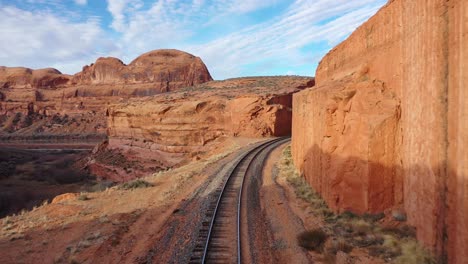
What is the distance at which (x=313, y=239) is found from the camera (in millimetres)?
8867

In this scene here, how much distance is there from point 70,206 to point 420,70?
41.5ft

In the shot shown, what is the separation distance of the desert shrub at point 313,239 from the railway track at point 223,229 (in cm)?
161

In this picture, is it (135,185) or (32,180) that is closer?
(135,185)

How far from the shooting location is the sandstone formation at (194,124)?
37.1 m

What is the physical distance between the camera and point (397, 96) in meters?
8.93

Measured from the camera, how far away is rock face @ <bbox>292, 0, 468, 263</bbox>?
6020 mm

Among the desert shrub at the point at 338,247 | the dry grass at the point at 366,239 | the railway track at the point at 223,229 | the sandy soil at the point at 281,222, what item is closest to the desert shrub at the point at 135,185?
the railway track at the point at 223,229

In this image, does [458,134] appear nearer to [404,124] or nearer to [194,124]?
[404,124]

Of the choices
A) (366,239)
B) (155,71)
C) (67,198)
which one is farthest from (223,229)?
(155,71)

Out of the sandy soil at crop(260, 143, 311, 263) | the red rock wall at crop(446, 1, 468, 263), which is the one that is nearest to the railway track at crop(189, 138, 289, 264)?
the sandy soil at crop(260, 143, 311, 263)

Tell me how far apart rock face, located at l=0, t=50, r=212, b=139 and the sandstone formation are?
1655 inches

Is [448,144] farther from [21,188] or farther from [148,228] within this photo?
[21,188]

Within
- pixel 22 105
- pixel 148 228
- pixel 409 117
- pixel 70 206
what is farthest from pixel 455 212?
pixel 22 105

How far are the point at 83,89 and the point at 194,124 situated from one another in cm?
6890
